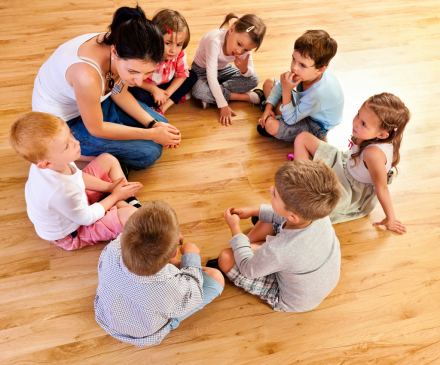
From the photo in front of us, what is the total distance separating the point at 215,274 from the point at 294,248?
0.35 metres

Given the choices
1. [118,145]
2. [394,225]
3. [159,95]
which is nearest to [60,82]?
[118,145]

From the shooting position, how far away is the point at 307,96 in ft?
5.57

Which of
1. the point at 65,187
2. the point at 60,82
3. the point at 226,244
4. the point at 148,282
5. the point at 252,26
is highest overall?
the point at 252,26

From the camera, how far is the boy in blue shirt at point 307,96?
1582 millimetres

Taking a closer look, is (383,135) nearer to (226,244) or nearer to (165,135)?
(226,244)

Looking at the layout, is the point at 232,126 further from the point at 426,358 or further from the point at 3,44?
the point at 3,44

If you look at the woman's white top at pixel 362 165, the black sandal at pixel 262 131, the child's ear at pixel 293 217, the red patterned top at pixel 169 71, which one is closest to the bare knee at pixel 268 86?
the black sandal at pixel 262 131

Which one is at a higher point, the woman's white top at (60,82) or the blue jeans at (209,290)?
the woman's white top at (60,82)

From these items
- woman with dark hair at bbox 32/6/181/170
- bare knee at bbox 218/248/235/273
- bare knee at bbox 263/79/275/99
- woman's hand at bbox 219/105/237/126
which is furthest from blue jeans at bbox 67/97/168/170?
bare knee at bbox 263/79/275/99

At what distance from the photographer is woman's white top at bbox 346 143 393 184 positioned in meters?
1.42

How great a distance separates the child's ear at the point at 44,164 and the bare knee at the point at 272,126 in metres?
1.10

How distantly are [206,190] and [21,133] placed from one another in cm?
82

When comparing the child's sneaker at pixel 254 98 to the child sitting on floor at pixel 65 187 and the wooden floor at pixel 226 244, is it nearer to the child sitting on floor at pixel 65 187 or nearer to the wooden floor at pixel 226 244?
the wooden floor at pixel 226 244

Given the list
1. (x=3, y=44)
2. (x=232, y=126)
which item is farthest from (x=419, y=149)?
(x=3, y=44)
